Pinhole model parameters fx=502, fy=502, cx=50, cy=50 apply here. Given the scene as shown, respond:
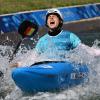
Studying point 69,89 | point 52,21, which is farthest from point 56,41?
point 69,89

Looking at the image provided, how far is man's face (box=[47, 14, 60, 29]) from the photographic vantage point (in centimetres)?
961

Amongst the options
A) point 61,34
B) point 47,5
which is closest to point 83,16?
point 47,5

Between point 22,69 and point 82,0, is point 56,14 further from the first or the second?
point 82,0

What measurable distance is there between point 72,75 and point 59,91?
40cm

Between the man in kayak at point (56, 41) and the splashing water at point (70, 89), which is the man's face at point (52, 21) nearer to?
the man in kayak at point (56, 41)

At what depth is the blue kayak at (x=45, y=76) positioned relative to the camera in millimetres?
8844

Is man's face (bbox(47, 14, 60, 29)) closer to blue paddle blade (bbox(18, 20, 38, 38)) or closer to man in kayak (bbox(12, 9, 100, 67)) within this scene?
man in kayak (bbox(12, 9, 100, 67))

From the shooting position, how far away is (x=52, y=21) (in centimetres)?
964

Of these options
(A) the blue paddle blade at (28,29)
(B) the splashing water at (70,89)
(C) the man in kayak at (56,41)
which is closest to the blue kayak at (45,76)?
(B) the splashing water at (70,89)

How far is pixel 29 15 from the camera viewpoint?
71.3ft

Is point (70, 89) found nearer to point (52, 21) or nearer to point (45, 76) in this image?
point (45, 76)

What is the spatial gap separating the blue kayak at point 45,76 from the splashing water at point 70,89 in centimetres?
13

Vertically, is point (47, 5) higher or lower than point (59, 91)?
higher

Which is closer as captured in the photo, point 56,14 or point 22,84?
point 22,84
